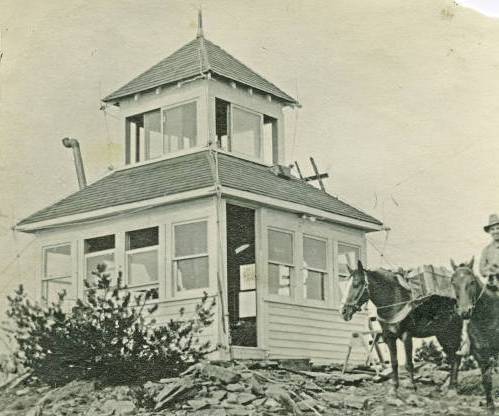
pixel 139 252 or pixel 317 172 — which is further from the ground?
pixel 317 172

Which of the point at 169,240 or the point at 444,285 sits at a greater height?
the point at 169,240

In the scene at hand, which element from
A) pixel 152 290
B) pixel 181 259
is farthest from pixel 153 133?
pixel 152 290

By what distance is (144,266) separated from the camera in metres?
16.5

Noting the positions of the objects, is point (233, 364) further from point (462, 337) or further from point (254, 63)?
point (254, 63)

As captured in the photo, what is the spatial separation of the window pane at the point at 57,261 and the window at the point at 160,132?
2526 millimetres

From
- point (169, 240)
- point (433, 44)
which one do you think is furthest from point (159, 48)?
point (433, 44)

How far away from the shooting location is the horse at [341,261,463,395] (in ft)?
44.6

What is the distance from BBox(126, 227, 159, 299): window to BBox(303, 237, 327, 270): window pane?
3307mm

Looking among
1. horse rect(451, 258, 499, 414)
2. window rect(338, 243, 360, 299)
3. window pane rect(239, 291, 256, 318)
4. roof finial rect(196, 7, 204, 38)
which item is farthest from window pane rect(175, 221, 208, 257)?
horse rect(451, 258, 499, 414)

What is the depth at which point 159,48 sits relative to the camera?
1642 centimetres

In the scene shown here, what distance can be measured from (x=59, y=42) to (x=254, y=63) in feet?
13.1

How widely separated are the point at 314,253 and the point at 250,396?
18.0 feet

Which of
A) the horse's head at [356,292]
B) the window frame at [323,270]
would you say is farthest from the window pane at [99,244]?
the horse's head at [356,292]

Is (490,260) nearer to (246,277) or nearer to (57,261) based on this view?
(246,277)
